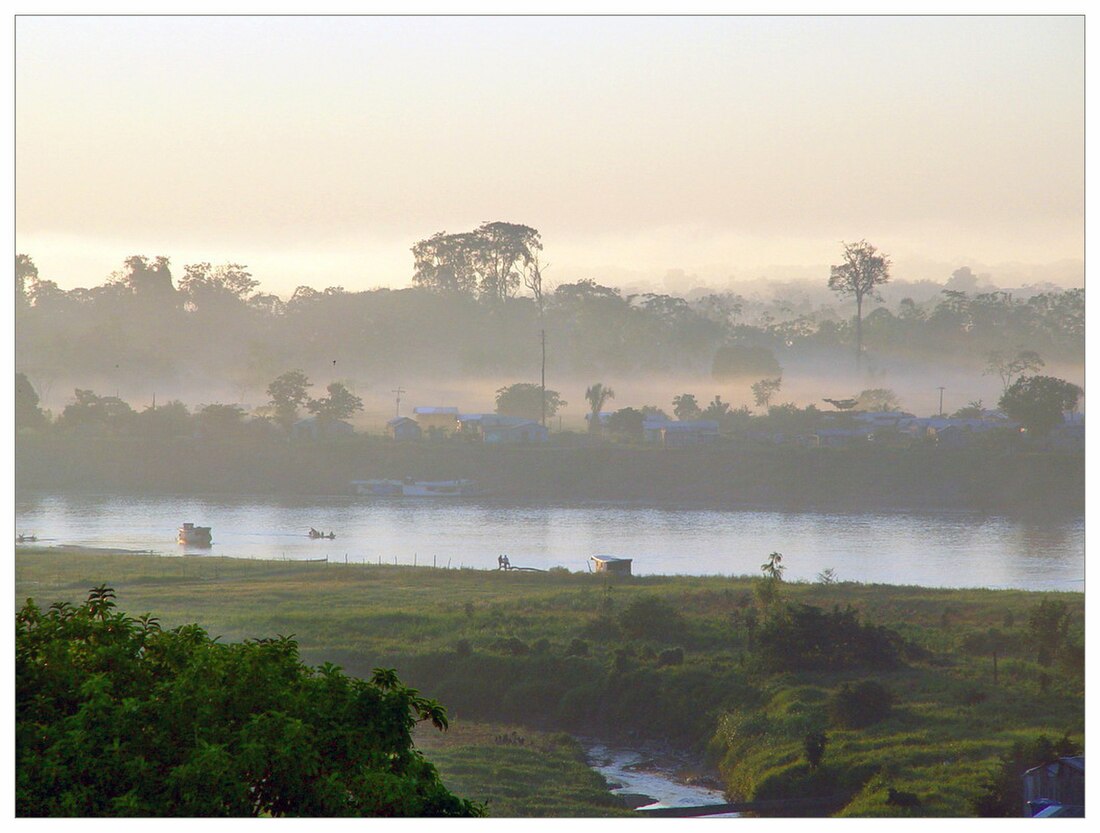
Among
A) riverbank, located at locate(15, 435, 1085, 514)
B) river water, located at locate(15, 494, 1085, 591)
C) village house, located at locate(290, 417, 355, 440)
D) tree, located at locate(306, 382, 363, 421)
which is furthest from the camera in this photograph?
tree, located at locate(306, 382, 363, 421)

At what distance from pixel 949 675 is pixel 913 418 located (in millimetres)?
22791

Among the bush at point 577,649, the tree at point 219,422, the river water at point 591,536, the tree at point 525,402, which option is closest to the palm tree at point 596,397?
the tree at point 525,402

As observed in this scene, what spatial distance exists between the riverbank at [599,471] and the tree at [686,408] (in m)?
3.68

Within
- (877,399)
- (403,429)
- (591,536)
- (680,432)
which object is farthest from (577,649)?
(877,399)

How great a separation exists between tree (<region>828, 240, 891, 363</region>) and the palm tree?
785 cm

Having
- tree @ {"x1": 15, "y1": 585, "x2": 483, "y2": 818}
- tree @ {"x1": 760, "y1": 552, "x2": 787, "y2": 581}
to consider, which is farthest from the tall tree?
tree @ {"x1": 15, "y1": 585, "x2": 483, "y2": 818}

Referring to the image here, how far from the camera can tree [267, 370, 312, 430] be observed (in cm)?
3631

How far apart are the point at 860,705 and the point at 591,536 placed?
15.0 m

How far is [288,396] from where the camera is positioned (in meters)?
37.2

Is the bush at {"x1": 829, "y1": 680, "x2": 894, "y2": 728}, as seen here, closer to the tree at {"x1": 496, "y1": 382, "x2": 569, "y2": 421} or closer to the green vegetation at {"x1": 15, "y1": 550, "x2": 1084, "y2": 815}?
the green vegetation at {"x1": 15, "y1": 550, "x2": 1084, "y2": 815}

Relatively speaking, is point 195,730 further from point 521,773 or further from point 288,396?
point 288,396

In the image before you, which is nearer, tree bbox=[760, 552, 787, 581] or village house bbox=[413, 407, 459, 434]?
tree bbox=[760, 552, 787, 581]

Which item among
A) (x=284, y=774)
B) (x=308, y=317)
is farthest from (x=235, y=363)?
(x=284, y=774)

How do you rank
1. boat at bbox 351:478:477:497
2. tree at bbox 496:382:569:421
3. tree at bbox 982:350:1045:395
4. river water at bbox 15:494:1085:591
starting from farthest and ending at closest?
tree at bbox 982:350:1045:395
tree at bbox 496:382:569:421
boat at bbox 351:478:477:497
river water at bbox 15:494:1085:591
